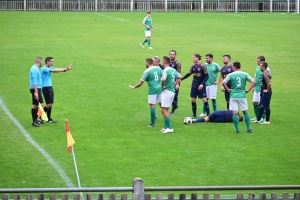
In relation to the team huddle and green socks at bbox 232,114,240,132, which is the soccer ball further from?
green socks at bbox 232,114,240,132

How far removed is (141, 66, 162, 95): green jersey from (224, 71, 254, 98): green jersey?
7.16 ft

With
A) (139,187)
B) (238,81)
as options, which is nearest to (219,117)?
(238,81)

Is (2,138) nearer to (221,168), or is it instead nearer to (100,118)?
(100,118)

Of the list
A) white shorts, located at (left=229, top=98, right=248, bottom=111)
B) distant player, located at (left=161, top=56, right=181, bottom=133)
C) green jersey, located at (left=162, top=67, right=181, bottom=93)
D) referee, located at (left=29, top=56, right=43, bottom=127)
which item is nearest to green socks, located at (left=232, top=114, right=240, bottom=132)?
white shorts, located at (left=229, top=98, right=248, bottom=111)

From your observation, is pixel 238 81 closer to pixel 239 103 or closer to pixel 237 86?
pixel 237 86

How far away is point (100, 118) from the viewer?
77.5 feet

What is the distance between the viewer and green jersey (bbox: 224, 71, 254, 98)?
20484 mm

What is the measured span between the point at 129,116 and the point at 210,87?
2964 millimetres

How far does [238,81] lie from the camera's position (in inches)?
807

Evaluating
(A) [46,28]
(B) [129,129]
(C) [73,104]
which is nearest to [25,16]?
(A) [46,28]

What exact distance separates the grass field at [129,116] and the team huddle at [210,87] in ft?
1.64

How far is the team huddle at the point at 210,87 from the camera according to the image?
67.7ft

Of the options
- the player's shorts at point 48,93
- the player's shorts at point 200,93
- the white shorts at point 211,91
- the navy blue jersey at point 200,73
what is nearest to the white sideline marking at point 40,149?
the player's shorts at point 48,93

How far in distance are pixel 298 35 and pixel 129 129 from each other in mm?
28406
